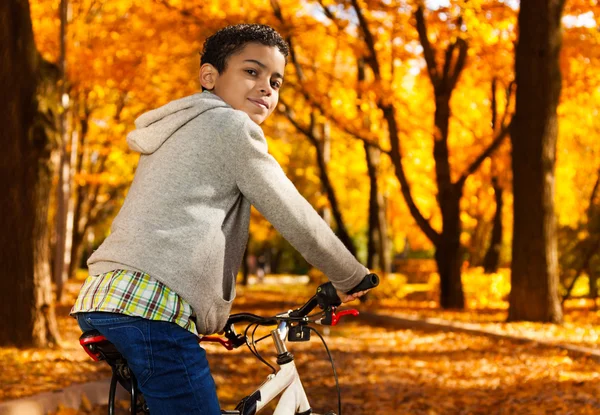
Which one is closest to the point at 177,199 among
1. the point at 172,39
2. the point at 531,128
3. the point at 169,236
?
the point at 169,236

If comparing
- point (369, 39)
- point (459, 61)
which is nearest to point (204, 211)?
point (369, 39)

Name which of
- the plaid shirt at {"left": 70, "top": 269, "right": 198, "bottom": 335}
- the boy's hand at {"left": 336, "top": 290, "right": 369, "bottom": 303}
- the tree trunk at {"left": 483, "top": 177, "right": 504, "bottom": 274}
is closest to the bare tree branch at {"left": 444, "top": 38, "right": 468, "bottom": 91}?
the tree trunk at {"left": 483, "top": 177, "right": 504, "bottom": 274}

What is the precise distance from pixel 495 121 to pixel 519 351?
13449mm

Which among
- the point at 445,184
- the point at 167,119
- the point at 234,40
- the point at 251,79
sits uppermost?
the point at 445,184

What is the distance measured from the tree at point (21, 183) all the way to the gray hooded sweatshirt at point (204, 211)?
7.01 m

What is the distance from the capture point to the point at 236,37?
281cm

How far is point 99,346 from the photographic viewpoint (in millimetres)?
2525

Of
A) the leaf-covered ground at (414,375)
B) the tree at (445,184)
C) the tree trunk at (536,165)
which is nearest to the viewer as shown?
the leaf-covered ground at (414,375)

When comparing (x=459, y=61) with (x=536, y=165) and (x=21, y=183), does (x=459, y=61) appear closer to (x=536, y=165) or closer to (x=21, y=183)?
(x=536, y=165)

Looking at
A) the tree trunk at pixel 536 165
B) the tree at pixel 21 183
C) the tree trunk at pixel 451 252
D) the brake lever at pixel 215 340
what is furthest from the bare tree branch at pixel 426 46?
the brake lever at pixel 215 340

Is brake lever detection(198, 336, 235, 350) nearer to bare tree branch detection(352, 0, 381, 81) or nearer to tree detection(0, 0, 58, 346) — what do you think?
tree detection(0, 0, 58, 346)

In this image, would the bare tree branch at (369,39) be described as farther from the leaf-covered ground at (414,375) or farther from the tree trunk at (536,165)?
the leaf-covered ground at (414,375)

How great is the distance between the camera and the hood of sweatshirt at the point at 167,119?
2621mm

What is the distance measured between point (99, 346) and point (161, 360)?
212mm
